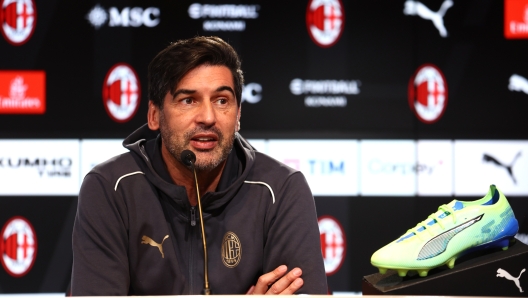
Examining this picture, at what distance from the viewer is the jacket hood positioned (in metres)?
1.55

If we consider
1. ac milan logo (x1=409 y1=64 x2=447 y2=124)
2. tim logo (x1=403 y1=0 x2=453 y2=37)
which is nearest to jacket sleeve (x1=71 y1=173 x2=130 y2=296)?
ac milan logo (x1=409 y1=64 x2=447 y2=124)

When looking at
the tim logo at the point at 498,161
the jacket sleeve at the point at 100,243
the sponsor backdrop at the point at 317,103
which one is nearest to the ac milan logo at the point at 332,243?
the sponsor backdrop at the point at 317,103

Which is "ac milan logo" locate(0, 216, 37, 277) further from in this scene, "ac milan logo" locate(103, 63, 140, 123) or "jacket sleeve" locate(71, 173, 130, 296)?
"jacket sleeve" locate(71, 173, 130, 296)

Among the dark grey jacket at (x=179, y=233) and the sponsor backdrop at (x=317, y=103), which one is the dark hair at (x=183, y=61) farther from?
the sponsor backdrop at (x=317, y=103)

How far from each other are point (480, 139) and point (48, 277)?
2243 millimetres

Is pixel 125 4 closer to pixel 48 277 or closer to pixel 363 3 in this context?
pixel 363 3

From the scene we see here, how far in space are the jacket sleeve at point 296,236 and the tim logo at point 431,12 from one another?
1670mm

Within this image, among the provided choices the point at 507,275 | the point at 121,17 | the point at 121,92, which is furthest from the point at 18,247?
the point at 507,275

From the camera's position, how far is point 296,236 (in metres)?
1.52

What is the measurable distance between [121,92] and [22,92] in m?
0.47

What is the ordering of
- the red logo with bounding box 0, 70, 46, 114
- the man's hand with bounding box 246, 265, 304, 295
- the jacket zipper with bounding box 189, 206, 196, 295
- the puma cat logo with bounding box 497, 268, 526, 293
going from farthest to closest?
the red logo with bounding box 0, 70, 46, 114
the jacket zipper with bounding box 189, 206, 196, 295
the man's hand with bounding box 246, 265, 304, 295
the puma cat logo with bounding box 497, 268, 526, 293

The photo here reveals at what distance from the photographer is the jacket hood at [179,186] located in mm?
1547

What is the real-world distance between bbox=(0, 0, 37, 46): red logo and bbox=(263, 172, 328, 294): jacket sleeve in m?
1.90

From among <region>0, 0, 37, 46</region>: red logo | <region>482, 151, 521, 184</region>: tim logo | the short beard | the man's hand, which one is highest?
<region>0, 0, 37, 46</region>: red logo
